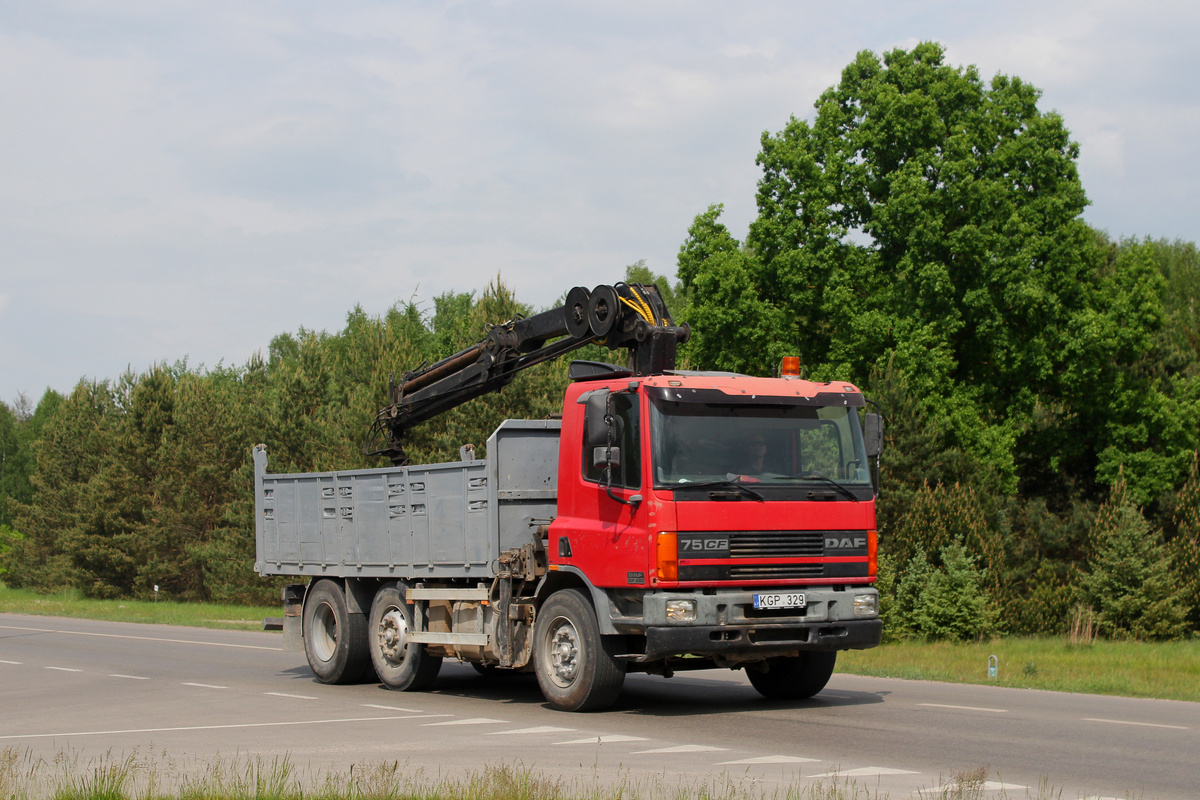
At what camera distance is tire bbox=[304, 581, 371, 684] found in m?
16.2

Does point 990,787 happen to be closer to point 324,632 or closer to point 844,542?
point 844,542

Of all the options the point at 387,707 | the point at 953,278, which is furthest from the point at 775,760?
the point at 953,278

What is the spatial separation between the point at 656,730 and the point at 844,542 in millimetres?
2699

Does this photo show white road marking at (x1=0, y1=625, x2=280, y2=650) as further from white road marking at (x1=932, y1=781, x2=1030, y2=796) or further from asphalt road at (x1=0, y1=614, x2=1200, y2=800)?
white road marking at (x1=932, y1=781, x2=1030, y2=796)

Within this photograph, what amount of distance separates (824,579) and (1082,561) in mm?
25703

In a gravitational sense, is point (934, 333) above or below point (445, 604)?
above

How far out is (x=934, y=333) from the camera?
34.4m

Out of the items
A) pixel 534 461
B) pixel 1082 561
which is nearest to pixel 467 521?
pixel 534 461

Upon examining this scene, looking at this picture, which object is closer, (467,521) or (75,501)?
(467,521)

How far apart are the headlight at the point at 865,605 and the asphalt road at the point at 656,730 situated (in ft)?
3.19

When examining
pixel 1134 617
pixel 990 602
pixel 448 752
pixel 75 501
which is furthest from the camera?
pixel 75 501

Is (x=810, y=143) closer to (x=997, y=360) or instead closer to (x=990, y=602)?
(x=997, y=360)

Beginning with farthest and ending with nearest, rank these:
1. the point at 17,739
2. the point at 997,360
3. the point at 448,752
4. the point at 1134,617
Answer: the point at 997,360 < the point at 1134,617 < the point at 17,739 < the point at 448,752

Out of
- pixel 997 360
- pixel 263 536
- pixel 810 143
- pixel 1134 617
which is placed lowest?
pixel 1134 617
